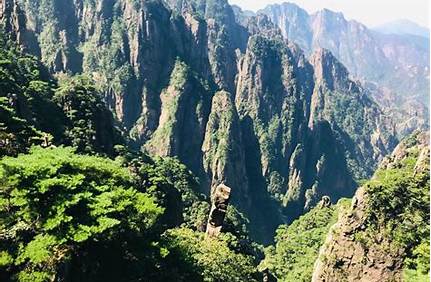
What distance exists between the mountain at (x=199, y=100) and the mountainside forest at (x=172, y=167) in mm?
421

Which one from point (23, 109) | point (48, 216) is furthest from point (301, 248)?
point (48, 216)

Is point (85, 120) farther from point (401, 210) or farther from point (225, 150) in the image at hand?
point (225, 150)

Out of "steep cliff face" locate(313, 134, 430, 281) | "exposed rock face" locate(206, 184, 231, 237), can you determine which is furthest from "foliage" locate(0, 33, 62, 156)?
"steep cliff face" locate(313, 134, 430, 281)

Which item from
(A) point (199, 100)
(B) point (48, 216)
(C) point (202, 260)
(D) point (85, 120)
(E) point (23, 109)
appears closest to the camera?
(B) point (48, 216)

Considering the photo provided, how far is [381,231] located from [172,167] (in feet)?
161

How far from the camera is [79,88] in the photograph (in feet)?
200

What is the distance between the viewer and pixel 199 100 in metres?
126

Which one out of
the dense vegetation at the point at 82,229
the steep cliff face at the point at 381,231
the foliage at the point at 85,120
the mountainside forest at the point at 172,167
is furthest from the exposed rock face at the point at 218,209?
the foliage at the point at 85,120

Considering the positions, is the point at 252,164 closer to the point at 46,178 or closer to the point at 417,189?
the point at 417,189

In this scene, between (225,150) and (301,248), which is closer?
(301,248)

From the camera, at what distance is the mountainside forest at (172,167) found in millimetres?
25594

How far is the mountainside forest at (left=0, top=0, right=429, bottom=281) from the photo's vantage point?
84.0 feet

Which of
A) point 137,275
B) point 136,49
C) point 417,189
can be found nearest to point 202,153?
point 136,49

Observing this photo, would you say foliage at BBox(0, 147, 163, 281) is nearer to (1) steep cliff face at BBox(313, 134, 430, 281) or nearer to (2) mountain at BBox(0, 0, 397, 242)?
(1) steep cliff face at BBox(313, 134, 430, 281)
